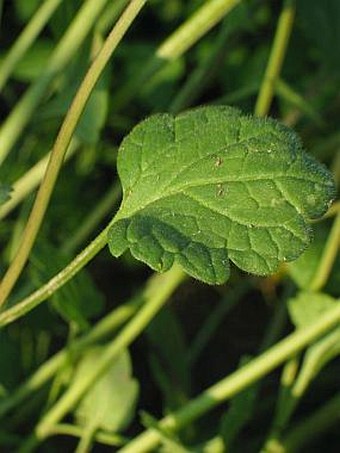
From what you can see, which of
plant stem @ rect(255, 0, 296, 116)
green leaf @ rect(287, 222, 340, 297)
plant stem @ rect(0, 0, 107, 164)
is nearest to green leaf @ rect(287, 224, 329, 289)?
green leaf @ rect(287, 222, 340, 297)

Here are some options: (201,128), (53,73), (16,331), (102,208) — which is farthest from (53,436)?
(201,128)

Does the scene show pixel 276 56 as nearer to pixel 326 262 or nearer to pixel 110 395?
pixel 326 262

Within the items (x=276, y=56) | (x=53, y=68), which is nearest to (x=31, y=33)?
(x=53, y=68)

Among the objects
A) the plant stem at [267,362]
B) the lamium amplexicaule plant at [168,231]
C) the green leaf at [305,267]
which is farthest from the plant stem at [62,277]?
the green leaf at [305,267]

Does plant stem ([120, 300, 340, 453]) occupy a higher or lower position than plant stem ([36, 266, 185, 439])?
lower

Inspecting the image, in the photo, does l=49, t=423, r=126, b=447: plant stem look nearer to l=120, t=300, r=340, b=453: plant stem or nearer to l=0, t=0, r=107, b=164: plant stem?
l=120, t=300, r=340, b=453: plant stem

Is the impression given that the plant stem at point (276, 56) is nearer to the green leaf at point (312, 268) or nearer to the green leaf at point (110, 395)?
the green leaf at point (312, 268)

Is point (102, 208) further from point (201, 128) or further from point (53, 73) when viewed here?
point (201, 128)
